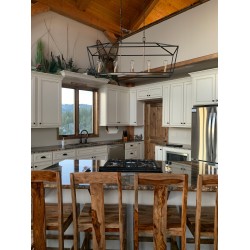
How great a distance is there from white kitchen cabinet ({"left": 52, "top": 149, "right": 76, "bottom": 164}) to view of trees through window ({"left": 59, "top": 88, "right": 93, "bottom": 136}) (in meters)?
0.73

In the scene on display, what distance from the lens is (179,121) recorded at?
4.67 m

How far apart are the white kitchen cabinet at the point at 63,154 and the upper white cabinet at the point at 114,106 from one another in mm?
1364

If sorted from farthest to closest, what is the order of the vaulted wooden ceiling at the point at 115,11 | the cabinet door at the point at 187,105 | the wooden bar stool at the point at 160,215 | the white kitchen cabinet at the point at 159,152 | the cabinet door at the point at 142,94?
the cabinet door at the point at 142,94, the white kitchen cabinet at the point at 159,152, the vaulted wooden ceiling at the point at 115,11, the cabinet door at the point at 187,105, the wooden bar stool at the point at 160,215

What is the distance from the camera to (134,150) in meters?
5.64

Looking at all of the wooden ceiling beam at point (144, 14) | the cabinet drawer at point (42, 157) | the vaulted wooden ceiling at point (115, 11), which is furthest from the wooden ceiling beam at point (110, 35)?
the cabinet drawer at point (42, 157)

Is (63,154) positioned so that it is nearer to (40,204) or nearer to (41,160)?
(41,160)

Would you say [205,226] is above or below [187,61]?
below

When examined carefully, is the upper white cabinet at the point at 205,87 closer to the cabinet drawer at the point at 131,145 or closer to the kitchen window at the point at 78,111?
the cabinet drawer at the point at 131,145

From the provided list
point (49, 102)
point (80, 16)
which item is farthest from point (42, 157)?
point (80, 16)

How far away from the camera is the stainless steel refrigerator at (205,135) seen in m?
3.45

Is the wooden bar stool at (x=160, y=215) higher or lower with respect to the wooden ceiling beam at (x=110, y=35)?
lower
